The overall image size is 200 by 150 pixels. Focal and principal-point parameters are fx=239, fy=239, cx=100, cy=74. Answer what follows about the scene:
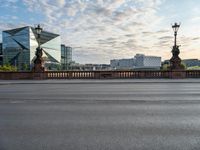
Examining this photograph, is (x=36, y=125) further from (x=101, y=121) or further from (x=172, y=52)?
(x=172, y=52)

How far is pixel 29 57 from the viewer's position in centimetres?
11425

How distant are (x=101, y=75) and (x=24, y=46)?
96.6 meters

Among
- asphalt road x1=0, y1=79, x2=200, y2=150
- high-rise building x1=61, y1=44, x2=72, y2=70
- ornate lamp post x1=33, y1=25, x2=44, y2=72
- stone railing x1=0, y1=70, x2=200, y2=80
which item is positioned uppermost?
high-rise building x1=61, y1=44, x2=72, y2=70

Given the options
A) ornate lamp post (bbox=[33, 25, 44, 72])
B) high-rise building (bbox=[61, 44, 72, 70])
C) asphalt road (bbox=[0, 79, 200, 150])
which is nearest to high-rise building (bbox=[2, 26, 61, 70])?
high-rise building (bbox=[61, 44, 72, 70])

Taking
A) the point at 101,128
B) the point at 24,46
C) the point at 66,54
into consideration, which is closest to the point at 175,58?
the point at 101,128

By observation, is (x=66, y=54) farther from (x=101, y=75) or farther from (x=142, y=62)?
(x=101, y=75)

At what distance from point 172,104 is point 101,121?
416 centimetres

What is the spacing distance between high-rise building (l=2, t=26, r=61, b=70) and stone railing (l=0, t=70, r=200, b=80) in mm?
81582

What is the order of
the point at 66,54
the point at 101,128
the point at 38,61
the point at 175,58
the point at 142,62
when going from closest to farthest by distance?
the point at 101,128 < the point at 175,58 < the point at 38,61 < the point at 142,62 < the point at 66,54

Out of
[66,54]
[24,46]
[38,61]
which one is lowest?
[38,61]

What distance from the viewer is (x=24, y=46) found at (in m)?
116

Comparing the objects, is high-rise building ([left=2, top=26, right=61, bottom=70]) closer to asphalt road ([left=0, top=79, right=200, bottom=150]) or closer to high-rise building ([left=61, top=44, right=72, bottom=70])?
high-rise building ([left=61, top=44, right=72, bottom=70])

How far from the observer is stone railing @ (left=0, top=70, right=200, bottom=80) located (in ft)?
88.0

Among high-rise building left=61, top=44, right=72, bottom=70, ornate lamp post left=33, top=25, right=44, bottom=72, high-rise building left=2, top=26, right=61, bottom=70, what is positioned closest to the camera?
ornate lamp post left=33, top=25, right=44, bottom=72
